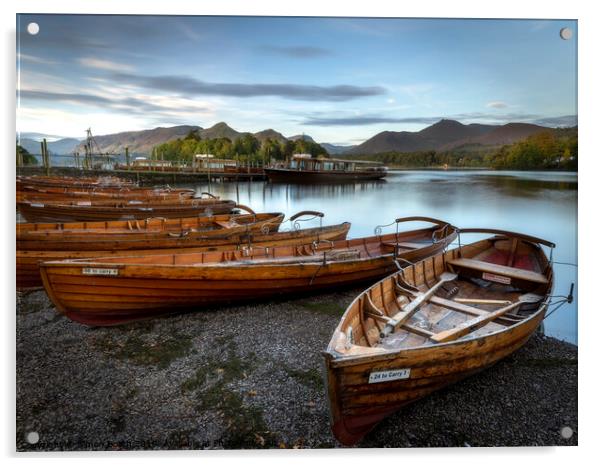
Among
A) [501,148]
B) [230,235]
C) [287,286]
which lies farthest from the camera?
[230,235]

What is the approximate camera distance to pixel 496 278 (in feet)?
13.9

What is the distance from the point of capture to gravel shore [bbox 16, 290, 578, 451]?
2576mm

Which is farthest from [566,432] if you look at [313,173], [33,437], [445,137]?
[313,173]

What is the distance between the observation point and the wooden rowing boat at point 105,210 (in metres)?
7.67

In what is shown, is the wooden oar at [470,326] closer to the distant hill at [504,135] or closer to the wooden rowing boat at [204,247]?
the distant hill at [504,135]

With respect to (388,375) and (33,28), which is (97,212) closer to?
(33,28)

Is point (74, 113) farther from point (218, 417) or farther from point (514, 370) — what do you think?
point (514, 370)

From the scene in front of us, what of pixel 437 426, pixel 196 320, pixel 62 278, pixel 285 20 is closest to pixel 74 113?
pixel 62 278

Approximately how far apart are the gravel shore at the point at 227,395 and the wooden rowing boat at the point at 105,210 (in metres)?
4.60

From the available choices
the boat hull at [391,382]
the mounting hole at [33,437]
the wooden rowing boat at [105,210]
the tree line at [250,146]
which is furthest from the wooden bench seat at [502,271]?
the wooden rowing boat at [105,210]

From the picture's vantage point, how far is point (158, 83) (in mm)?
3338

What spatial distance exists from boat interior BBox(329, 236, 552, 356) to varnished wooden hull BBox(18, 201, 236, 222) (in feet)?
18.0

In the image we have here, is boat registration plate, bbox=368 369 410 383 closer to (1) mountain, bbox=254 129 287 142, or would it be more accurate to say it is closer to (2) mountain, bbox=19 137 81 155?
(2) mountain, bbox=19 137 81 155

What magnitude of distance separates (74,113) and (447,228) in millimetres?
5768
